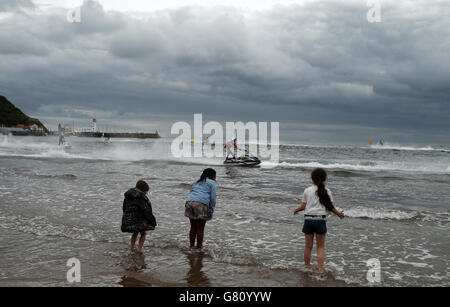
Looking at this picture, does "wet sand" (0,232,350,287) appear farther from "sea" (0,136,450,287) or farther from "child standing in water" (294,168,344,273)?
"child standing in water" (294,168,344,273)

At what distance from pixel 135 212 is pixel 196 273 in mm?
1802

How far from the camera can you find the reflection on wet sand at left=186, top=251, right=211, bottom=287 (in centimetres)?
602

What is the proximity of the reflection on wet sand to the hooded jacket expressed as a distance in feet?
3.92

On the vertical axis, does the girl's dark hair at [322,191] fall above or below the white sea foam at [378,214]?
above

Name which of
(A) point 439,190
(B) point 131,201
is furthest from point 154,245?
(A) point 439,190

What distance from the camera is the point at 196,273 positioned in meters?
6.50

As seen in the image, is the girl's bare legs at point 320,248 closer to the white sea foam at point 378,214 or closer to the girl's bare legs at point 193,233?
the girl's bare legs at point 193,233

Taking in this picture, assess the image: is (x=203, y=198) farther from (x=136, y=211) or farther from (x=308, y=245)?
(x=308, y=245)

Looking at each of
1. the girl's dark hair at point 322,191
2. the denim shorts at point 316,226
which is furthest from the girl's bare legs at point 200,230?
the girl's dark hair at point 322,191

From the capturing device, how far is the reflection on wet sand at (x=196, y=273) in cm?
602

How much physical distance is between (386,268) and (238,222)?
4.90 meters

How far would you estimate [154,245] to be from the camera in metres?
8.34

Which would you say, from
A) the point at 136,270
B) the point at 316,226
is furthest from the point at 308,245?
the point at 136,270

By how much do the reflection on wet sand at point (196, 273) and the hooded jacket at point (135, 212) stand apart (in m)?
1.19
